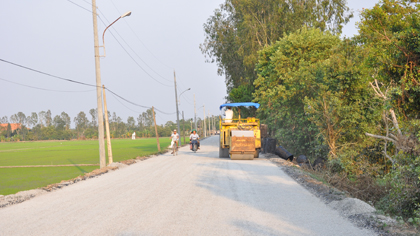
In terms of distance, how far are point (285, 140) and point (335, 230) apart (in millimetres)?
21662

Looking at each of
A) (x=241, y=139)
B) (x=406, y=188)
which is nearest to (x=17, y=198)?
(x=406, y=188)

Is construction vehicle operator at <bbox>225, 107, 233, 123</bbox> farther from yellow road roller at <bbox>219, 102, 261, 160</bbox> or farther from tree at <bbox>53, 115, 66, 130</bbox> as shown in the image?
tree at <bbox>53, 115, 66, 130</bbox>

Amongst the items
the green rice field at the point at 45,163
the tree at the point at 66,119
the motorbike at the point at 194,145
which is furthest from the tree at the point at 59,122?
the motorbike at the point at 194,145

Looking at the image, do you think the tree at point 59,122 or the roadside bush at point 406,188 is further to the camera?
the tree at point 59,122

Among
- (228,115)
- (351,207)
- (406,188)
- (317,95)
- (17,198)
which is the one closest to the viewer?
(351,207)

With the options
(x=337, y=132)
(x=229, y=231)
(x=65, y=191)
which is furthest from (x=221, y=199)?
(x=337, y=132)

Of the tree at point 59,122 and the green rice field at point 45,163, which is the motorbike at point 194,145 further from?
the tree at point 59,122

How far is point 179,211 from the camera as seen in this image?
8.18 meters

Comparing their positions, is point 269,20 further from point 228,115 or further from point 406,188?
point 406,188

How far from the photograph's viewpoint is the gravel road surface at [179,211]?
22.0 ft

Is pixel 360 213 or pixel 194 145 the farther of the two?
pixel 194 145

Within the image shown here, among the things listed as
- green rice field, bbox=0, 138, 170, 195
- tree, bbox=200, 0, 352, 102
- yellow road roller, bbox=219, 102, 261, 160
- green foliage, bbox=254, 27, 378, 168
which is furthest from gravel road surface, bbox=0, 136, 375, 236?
tree, bbox=200, 0, 352, 102

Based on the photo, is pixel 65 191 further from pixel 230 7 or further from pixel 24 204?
pixel 230 7

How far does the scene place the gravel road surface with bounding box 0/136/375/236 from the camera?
6.71 m
